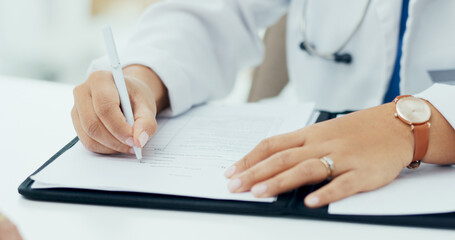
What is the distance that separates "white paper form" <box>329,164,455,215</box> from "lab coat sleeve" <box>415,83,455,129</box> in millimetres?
83

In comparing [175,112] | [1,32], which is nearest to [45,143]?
[175,112]

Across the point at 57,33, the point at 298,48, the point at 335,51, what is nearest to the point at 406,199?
the point at 335,51

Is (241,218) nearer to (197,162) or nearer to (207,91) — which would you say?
(197,162)

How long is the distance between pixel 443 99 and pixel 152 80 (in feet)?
1.41

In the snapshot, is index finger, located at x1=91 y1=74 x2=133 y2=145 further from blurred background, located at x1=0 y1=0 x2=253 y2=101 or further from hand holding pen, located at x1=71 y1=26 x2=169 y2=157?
blurred background, located at x1=0 y1=0 x2=253 y2=101

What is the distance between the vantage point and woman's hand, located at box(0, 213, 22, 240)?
0.40 m

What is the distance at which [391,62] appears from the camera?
93cm

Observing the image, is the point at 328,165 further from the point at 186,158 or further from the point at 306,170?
the point at 186,158

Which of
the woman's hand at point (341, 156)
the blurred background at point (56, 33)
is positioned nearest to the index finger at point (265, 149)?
the woman's hand at point (341, 156)

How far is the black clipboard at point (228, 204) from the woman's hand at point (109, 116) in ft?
0.29

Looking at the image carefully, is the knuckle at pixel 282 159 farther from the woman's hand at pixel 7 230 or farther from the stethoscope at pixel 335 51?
the stethoscope at pixel 335 51

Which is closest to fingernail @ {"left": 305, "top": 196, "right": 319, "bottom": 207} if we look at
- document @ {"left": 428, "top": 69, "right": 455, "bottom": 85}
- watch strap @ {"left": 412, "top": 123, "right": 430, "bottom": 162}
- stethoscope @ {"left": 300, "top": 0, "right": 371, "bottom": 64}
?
watch strap @ {"left": 412, "top": 123, "right": 430, "bottom": 162}

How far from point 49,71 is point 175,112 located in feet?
6.77

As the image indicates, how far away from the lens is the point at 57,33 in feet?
8.16
